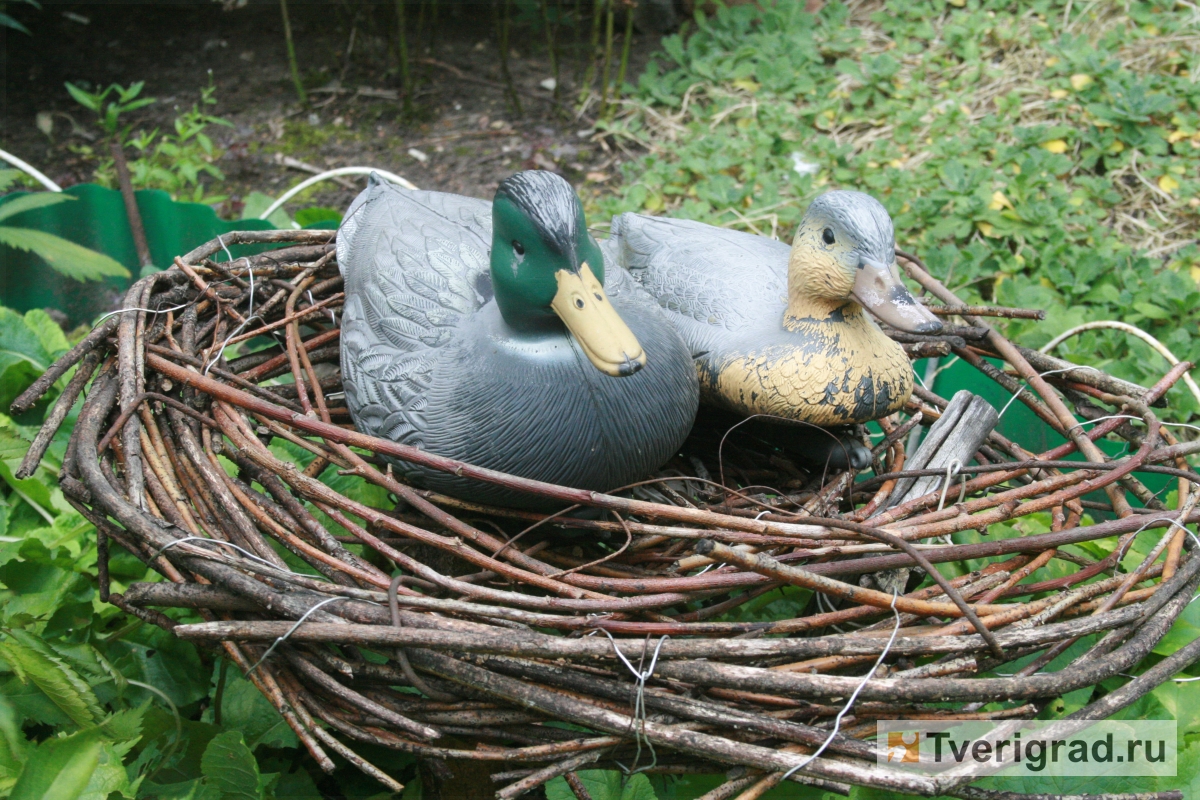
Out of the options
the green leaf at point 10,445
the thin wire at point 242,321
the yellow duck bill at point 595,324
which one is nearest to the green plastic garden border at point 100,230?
the thin wire at point 242,321

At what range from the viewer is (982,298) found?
2.89 metres

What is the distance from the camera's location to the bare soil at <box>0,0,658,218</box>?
13.0ft

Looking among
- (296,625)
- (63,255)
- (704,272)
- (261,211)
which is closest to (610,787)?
(296,625)

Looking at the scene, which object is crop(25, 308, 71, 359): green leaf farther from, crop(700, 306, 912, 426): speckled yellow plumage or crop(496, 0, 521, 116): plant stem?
crop(496, 0, 521, 116): plant stem

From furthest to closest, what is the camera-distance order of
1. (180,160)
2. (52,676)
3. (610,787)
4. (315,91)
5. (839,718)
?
(315,91) → (180,160) → (52,676) → (610,787) → (839,718)

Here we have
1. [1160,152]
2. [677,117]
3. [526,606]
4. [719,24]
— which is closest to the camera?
[526,606]

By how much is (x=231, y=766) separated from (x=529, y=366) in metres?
0.78

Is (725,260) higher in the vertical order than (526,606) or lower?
higher

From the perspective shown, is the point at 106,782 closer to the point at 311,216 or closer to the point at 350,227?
the point at 350,227

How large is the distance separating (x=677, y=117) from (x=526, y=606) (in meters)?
2.94

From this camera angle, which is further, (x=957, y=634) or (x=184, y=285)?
(x=184, y=285)

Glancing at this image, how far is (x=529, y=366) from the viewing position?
156cm

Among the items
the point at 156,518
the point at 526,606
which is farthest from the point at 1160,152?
the point at 156,518

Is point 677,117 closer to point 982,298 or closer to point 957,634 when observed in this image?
point 982,298
